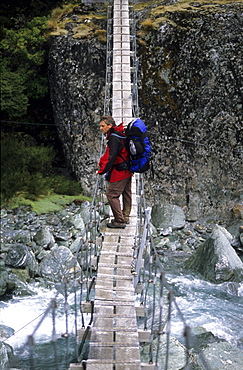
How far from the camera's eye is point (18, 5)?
392 inches

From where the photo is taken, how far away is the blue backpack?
373cm

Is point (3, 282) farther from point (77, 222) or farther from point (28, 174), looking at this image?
point (28, 174)

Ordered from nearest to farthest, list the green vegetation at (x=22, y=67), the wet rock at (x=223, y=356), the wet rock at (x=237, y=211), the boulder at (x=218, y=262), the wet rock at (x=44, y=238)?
the wet rock at (x=223, y=356) → the boulder at (x=218, y=262) → the wet rock at (x=44, y=238) → the wet rock at (x=237, y=211) → the green vegetation at (x=22, y=67)

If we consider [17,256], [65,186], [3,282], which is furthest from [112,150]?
[65,186]

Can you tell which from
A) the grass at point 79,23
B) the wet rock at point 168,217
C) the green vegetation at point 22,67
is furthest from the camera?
the grass at point 79,23

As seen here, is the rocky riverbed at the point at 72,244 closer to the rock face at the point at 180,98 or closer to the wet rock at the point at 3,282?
the wet rock at the point at 3,282

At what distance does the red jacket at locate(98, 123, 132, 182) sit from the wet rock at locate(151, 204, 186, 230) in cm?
371

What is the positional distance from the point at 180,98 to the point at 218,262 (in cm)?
Answer: 376

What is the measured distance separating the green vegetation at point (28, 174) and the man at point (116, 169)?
4.23 m

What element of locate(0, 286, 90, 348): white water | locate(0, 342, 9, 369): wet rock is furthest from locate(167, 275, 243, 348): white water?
locate(0, 342, 9, 369): wet rock

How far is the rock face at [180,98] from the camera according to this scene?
7996 mm

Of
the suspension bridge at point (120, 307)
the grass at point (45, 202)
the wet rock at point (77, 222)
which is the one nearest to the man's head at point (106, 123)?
the suspension bridge at point (120, 307)

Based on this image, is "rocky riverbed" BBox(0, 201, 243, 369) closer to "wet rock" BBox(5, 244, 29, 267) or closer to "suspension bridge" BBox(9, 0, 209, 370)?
"wet rock" BBox(5, 244, 29, 267)

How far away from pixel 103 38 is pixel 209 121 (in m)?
2.80
